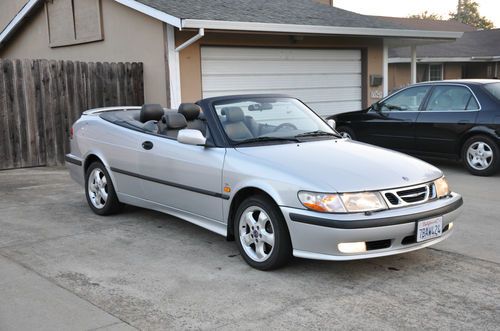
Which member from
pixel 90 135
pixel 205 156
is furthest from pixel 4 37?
pixel 205 156

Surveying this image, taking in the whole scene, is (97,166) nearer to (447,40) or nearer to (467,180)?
(467,180)

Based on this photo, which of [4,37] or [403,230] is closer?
[403,230]

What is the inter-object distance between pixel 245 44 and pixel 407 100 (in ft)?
12.2

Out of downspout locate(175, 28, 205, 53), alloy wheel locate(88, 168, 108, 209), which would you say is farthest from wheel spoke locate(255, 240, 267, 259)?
downspout locate(175, 28, 205, 53)

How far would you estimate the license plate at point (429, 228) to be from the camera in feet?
14.8

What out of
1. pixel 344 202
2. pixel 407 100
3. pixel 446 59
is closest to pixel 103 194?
pixel 344 202

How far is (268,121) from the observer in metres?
5.69

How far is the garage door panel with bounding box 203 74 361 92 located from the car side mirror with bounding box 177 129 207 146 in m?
6.21

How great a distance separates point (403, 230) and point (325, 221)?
0.63 metres

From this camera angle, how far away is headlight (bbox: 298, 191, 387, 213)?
4.31m

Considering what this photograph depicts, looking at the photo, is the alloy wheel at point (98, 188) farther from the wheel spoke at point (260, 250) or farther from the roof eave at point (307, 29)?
the roof eave at point (307, 29)

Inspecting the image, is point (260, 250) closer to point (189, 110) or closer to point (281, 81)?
point (189, 110)

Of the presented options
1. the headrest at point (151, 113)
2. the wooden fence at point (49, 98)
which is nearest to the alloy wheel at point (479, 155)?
the headrest at point (151, 113)

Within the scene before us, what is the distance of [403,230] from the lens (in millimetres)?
4391
